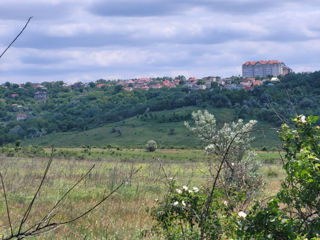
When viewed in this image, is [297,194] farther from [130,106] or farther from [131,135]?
[130,106]

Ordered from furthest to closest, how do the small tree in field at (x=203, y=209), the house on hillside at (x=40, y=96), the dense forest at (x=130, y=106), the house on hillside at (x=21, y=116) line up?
the house on hillside at (x=40, y=96), the house on hillside at (x=21, y=116), the dense forest at (x=130, y=106), the small tree in field at (x=203, y=209)

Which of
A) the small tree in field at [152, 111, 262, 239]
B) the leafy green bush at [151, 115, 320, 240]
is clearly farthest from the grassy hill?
the leafy green bush at [151, 115, 320, 240]

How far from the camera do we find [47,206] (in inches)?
397

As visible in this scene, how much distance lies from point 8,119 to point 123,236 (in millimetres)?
143915

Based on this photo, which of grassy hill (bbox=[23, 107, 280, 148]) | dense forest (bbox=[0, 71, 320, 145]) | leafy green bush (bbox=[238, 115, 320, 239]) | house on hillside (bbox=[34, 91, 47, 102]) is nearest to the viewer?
leafy green bush (bbox=[238, 115, 320, 239])

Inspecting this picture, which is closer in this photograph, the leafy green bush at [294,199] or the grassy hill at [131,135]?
the leafy green bush at [294,199]

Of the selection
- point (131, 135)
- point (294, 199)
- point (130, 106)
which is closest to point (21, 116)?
point (130, 106)

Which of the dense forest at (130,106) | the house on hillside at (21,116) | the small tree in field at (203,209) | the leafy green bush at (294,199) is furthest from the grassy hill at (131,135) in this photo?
the leafy green bush at (294,199)

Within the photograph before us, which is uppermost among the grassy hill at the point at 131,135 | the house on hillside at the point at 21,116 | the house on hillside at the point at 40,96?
the house on hillside at the point at 40,96

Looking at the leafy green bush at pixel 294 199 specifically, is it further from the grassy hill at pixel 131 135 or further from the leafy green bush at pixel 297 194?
the grassy hill at pixel 131 135

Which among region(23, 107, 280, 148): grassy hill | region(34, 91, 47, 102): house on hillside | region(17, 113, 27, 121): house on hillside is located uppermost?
region(34, 91, 47, 102): house on hillside

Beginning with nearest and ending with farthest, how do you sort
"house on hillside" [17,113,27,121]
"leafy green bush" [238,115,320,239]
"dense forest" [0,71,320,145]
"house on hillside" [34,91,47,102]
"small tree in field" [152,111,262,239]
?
"leafy green bush" [238,115,320,239], "small tree in field" [152,111,262,239], "dense forest" [0,71,320,145], "house on hillside" [17,113,27,121], "house on hillside" [34,91,47,102]

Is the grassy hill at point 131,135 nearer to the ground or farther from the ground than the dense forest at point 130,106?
nearer to the ground

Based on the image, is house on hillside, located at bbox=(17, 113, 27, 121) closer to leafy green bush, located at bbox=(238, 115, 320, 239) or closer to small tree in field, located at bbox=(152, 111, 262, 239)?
small tree in field, located at bbox=(152, 111, 262, 239)
